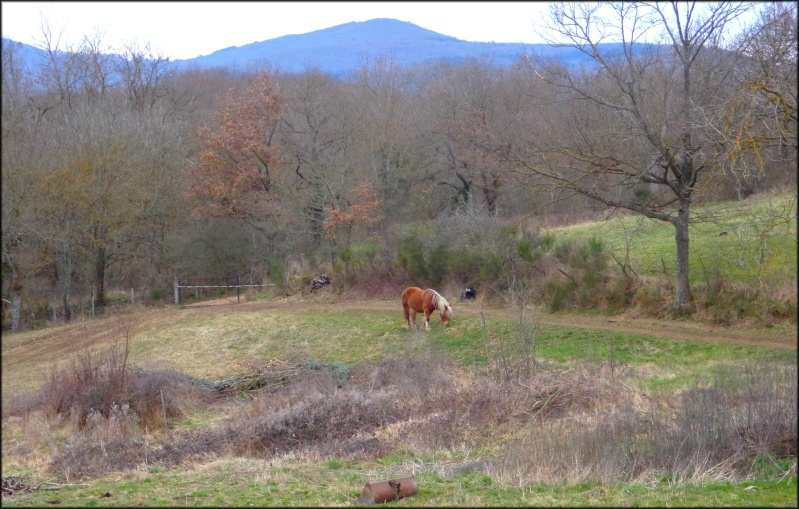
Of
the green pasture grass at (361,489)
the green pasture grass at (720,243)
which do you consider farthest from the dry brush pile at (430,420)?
the green pasture grass at (720,243)

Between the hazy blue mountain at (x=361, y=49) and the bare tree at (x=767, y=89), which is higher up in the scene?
the hazy blue mountain at (x=361, y=49)

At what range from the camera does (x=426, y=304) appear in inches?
953

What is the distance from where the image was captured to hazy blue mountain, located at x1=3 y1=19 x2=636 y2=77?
2778 inches

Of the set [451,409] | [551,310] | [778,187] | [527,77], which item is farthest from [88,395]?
[527,77]

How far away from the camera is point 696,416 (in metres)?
9.23

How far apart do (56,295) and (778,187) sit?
29.2 metres

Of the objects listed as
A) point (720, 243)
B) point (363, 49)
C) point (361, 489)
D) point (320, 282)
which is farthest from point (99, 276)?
point (363, 49)

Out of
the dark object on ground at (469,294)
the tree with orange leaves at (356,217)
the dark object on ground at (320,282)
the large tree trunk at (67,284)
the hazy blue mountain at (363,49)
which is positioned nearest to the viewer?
the dark object on ground at (469,294)

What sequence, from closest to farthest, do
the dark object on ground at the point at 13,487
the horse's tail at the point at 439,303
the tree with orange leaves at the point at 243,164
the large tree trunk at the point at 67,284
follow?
the dark object on ground at the point at 13,487 → the horse's tail at the point at 439,303 → the large tree trunk at the point at 67,284 → the tree with orange leaves at the point at 243,164

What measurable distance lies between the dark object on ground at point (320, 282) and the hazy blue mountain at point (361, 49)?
3308cm

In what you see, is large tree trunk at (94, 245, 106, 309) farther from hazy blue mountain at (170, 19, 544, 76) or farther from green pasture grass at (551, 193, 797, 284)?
hazy blue mountain at (170, 19, 544, 76)

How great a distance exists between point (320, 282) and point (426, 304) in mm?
9534

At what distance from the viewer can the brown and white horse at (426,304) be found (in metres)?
24.1

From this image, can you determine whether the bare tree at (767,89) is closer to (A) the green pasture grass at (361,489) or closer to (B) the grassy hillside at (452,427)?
(B) the grassy hillside at (452,427)
